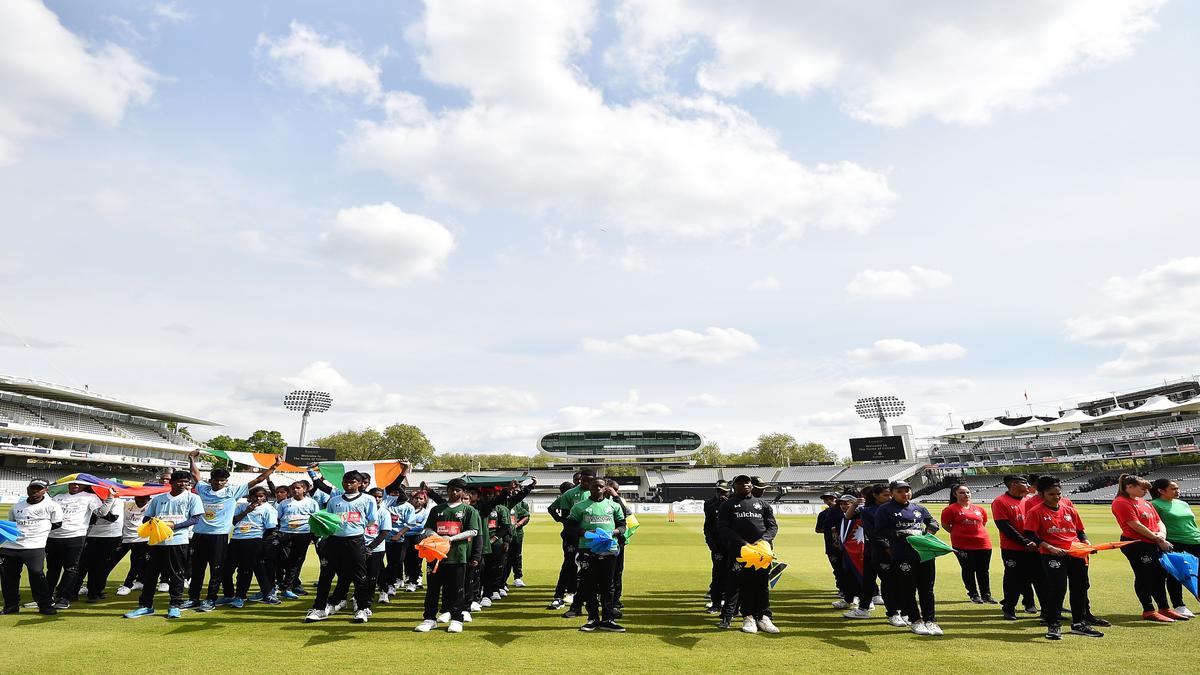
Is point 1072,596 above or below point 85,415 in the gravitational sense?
below

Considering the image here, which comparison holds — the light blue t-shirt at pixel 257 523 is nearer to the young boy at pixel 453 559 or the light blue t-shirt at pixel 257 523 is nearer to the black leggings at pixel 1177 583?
the young boy at pixel 453 559

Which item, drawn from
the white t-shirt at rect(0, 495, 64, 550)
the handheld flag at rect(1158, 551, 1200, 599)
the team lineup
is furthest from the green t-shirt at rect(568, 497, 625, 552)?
the white t-shirt at rect(0, 495, 64, 550)

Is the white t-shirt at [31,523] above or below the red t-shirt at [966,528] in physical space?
above

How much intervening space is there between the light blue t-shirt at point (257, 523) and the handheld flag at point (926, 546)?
9002 millimetres

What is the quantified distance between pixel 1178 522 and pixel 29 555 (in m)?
15.3

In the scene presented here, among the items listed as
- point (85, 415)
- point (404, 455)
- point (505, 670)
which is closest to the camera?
point (505, 670)

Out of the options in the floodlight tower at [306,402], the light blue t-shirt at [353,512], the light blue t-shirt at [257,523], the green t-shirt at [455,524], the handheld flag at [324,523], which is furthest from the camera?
the floodlight tower at [306,402]

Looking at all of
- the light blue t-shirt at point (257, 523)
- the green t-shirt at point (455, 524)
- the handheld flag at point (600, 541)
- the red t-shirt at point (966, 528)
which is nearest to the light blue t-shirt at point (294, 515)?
the light blue t-shirt at point (257, 523)

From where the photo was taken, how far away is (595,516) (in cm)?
746

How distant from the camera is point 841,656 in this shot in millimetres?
6121

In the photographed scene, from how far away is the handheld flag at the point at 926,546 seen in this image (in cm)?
705

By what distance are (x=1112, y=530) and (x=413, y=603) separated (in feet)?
92.2

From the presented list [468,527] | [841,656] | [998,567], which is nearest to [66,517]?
[468,527]

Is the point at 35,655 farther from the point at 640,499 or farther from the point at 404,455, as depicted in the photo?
the point at 404,455
